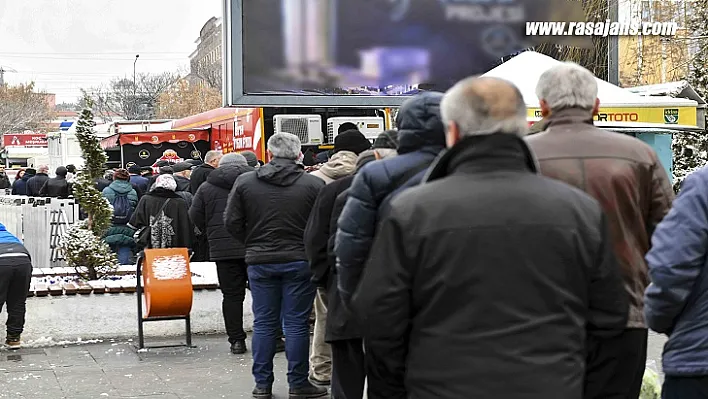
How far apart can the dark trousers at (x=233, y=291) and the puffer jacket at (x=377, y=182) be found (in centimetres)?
530

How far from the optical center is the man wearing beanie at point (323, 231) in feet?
20.2

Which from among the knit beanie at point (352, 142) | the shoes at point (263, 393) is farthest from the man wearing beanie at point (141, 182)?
the knit beanie at point (352, 142)

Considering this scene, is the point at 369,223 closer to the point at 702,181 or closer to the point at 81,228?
the point at 702,181

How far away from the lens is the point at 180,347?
10.2 m

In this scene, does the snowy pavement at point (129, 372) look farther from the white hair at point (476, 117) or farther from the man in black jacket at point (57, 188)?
the man in black jacket at point (57, 188)

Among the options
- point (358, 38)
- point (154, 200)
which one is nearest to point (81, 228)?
point (154, 200)

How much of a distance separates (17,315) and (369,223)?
6.27m

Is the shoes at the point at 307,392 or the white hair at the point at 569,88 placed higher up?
the white hair at the point at 569,88

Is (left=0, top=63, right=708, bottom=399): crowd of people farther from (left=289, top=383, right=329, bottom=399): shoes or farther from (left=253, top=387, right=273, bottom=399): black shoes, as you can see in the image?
(left=253, top=387, right=273, bottom=399): black shoes

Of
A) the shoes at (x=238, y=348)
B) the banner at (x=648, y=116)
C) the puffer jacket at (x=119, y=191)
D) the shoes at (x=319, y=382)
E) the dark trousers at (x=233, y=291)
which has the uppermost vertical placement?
the banner at (x=648, y=116)

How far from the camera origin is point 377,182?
14.6 ft

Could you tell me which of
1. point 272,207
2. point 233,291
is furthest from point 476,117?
point 233,291

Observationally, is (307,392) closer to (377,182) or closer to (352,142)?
(352,142)

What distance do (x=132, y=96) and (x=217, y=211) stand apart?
8687 cm
